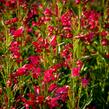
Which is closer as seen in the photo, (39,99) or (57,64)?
(39,99)

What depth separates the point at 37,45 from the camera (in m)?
2.89

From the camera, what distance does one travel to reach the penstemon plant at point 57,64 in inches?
102

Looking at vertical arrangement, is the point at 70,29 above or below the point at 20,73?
above

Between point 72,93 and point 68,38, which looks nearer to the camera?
point 72,93

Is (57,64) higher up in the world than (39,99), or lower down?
higher up

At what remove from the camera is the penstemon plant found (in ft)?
8.54

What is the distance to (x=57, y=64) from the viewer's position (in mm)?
2977

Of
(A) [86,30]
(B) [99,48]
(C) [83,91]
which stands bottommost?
(C) [83,91]

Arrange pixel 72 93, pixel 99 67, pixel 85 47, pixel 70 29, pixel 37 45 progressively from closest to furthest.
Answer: pixel 72 93, pixel 37 45, pixel 70 29, pixel 99 67, pixel 85 47

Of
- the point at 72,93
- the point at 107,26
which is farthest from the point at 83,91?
the point at 107,26

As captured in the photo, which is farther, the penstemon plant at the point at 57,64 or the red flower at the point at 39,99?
the penstemon plant at the point at 57,64

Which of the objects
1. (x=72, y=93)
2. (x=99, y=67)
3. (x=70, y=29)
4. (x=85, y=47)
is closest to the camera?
(x=72, y=93)

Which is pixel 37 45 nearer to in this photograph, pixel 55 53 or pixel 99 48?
pixel 55 53

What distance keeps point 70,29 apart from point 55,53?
0.28 meters
